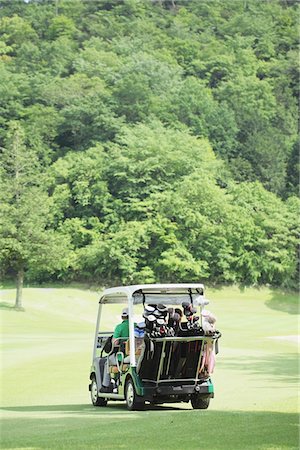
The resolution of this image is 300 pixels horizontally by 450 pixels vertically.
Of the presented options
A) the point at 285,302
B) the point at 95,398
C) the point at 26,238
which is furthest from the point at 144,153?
the point at 95,398

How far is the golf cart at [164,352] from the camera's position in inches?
573

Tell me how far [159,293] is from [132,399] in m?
1.83

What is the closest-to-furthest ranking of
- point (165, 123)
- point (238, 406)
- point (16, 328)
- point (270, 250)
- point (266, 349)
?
point (238, 406) → point (266, 349) → point (16, 328) → point (270, 250) → point (165, 123)

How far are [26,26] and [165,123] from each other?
48335 mm

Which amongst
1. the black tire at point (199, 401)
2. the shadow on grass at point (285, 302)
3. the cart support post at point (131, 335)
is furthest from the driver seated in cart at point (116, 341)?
the shadow on grass at point (285, 302)

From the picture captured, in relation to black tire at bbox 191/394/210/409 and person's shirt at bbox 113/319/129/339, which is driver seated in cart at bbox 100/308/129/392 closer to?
person's shirt at bbox 113/319/129/339

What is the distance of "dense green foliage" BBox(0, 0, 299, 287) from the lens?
80.4 m

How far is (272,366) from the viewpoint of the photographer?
26297mm

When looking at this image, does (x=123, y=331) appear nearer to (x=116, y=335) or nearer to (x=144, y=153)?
(x=116, y=335)

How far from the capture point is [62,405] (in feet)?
55.2

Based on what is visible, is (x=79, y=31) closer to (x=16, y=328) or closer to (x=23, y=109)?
(x=23, y=109)

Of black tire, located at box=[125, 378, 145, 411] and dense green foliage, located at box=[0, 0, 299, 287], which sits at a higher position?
dense green foliage, located at box=[0, 0, 299, 287]

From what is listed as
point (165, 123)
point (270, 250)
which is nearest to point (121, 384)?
point (270, 250)

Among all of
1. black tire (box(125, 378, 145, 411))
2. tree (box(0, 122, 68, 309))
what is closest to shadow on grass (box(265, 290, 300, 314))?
tree (box(0, 122, 68, 309))
